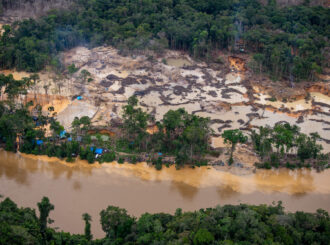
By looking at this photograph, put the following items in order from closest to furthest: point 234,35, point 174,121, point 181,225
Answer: point 181,225
point 174,121
point 234,35

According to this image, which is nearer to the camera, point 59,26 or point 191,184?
point 191,184

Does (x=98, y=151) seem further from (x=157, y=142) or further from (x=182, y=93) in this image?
(x=182, y=93)

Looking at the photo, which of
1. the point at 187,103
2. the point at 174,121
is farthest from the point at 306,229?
the point at 187,103

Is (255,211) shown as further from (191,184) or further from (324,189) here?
(324,189)

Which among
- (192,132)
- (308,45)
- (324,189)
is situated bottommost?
(324,189)

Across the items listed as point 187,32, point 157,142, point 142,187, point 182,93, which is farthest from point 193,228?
point 187,32

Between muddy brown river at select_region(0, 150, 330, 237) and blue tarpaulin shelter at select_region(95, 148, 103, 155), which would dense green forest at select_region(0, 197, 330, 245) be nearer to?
muddy brown river at select_region(0, 150, 330, 237)

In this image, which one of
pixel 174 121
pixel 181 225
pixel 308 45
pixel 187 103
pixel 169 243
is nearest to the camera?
pixel 169 243

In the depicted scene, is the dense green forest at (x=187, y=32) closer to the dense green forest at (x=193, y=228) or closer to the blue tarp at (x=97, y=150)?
the blue tarp at (x=97, y=150)
